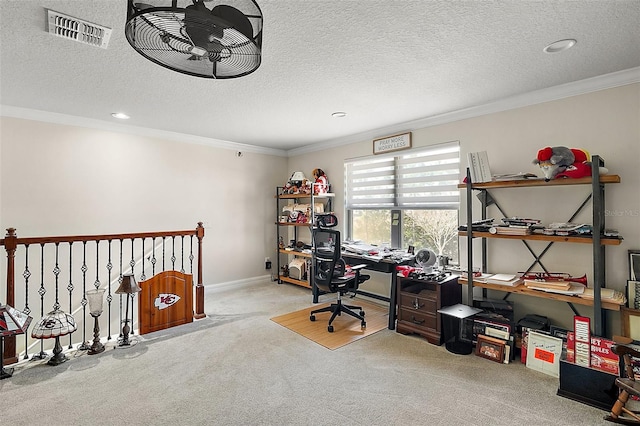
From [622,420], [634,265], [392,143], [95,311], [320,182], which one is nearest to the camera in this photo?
[622,420]

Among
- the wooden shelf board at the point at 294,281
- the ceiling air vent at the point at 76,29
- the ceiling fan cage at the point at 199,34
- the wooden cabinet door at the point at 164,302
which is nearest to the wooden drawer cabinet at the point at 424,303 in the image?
the wooden shelf board at the point at 294,281

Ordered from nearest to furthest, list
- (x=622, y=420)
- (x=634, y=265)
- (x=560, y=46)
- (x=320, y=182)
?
1. (x=622, y=420)
2. (x=560, y=46)
3. (x=634, y=265)
4. (x=320, y=182)

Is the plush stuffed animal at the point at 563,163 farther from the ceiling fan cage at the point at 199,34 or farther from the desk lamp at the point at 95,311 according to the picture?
the desk lamp at the point at 95,311

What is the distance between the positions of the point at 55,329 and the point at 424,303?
3.30 metres

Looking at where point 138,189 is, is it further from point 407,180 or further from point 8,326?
point 407,180

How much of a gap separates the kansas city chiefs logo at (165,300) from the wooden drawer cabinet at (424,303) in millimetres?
2494

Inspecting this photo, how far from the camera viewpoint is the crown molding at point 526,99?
8.32 feet

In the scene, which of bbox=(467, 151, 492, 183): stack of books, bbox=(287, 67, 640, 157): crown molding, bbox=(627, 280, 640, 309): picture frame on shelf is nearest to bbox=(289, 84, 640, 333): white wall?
bbox=(287, 67, 640, 157): crown molding

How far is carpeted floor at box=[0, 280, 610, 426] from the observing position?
1979 millimetres

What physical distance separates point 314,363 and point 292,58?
244cm

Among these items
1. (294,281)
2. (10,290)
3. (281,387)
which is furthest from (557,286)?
(10,290)

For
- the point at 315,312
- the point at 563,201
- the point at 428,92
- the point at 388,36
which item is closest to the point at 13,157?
the point at 315,312

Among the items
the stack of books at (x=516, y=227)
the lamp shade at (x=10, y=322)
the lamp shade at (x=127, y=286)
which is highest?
the stack of books at (x=516, y=227)

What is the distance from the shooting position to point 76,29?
6.23 ft
